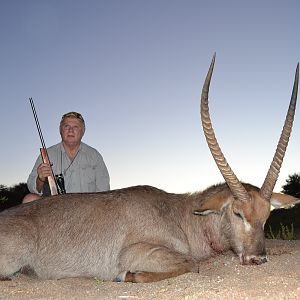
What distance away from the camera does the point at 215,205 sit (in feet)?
21.2

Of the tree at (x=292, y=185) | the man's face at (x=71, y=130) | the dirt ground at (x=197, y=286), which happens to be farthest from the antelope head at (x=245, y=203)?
the tree at (x=292, y=185)

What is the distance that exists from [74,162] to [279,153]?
14.4 feet

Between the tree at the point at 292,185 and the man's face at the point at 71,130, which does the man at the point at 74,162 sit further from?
the tree at the point at 292,185

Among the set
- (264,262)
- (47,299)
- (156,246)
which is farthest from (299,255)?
(47,299)

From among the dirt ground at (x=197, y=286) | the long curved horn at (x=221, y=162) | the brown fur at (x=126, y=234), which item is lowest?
the dirt ground at (x=197, y=286)

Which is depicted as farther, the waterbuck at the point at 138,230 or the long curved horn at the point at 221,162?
the waterbuck at the point at 138,230

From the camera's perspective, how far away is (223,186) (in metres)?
6.93

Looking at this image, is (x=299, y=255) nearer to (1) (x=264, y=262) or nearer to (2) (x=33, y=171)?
(1) (x=264, y=262)

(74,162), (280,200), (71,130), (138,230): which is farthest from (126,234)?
(71,130)

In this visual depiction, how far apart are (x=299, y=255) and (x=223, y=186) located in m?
1.56

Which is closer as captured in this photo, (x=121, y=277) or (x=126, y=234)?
(x=121, y=277)

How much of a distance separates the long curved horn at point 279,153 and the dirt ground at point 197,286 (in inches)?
35.4

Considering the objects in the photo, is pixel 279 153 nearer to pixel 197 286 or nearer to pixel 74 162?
pixel 197 286

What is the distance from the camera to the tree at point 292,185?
28234mm
